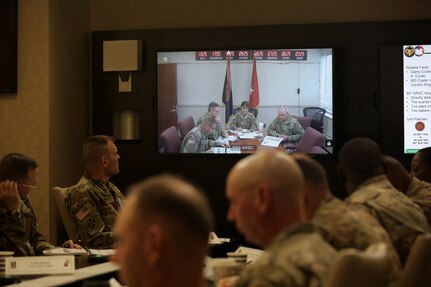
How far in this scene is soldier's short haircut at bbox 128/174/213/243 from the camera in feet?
4.86

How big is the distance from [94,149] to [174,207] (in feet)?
12.3

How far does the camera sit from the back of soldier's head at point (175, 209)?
1.48 metres

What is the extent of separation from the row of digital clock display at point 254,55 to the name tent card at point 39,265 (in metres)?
4.44

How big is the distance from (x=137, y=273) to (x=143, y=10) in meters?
6.80

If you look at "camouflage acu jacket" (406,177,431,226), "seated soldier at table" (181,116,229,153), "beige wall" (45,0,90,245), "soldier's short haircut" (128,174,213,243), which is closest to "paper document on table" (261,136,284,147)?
"seated soldier at table" (181,116,229,153)

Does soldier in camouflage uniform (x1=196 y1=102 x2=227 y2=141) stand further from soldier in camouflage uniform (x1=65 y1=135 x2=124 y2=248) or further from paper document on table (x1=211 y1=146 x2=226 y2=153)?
soldier in camouflage uniform (x1=65 y1=135 x2=124 y2=248)

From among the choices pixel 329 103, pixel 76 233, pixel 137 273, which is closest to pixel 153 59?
pixel 329 103

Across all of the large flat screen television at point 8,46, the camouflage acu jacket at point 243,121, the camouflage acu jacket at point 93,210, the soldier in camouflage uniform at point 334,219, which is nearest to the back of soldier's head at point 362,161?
the soldier in camouflage uniform at point 334,219

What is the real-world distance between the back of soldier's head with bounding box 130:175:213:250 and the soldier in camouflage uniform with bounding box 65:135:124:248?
328 centimetres

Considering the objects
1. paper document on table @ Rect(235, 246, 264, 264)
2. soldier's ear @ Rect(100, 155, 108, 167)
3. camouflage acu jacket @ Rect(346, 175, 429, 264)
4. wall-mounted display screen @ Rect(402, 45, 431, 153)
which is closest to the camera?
camouflage acu jacket @ Rect(346, 175, 429, 264)

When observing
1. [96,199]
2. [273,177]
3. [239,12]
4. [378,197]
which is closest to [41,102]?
[239,12]

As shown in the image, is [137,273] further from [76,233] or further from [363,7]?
[363,7]

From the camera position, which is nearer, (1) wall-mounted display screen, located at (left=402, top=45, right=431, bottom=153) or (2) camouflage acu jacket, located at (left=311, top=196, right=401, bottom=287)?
(2) camouflage acu jacket, located at (left=311, top=196, right=401, bottom=287)

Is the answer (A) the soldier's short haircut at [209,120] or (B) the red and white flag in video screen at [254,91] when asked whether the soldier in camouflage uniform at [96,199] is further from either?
(B) the red and white flag in video screen at [254,91]
